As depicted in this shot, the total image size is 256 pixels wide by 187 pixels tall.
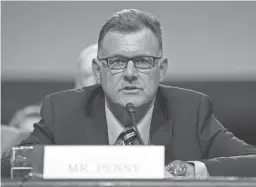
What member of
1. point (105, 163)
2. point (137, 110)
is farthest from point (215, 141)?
point (105, 163)

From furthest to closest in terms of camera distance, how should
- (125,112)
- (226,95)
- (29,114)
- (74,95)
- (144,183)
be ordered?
(29,114) < (226,95) < (74,95) < (125,112) < (144,183)

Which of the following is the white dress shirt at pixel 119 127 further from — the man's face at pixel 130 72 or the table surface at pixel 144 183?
the table surface at pixel 144 183

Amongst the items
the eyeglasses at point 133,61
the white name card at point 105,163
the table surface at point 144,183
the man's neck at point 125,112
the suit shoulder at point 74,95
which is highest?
the eyeglasses at point 133,61

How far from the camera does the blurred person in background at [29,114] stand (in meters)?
2.56

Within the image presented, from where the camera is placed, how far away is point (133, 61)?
1579mm

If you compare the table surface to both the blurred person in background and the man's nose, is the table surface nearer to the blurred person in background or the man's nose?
the man's nose

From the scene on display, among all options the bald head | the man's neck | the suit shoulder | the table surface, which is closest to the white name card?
the table surface

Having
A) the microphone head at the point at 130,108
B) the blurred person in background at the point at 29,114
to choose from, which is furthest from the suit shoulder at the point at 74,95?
the blurred person in background at the point at 29,114

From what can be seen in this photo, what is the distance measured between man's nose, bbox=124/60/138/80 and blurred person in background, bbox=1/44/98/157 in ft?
2.82

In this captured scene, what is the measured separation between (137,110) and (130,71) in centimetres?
16

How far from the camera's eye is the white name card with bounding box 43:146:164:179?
115cm

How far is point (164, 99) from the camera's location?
180cm

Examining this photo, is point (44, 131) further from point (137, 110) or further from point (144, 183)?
point (144, 183)

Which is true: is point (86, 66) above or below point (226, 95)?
above
